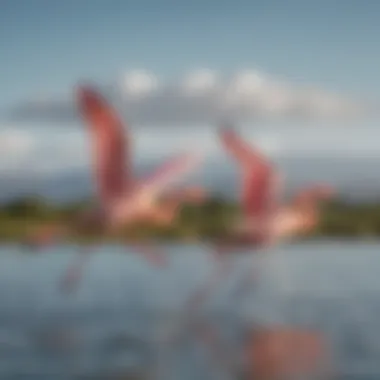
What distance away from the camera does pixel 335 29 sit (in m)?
1.80

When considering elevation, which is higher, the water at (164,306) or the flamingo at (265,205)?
the flamingo at (265,205)

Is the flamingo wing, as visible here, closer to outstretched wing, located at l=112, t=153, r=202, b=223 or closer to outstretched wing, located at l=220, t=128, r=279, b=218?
outstretched wing, located at l=112, t=153, r=202, b=223

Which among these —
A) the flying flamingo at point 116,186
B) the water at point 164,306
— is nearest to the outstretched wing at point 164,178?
the flying flamingo at point 116,186

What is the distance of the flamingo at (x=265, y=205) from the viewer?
1.75 meters

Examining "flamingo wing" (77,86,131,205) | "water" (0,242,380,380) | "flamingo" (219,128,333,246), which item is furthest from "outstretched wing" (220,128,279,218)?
"flamingo wing" (77,86,131,205)

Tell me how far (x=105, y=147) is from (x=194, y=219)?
263 millimetres

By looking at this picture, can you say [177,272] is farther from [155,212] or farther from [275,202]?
[275,202]

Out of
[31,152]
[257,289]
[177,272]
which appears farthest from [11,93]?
[257,289]

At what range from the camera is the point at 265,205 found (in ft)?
5.78

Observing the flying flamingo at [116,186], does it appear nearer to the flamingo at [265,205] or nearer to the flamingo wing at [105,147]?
the flamingo wing at [105,147]

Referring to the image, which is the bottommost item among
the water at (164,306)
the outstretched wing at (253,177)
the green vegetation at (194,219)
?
the water at (164,306)

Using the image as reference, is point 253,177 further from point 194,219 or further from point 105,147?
point 105,147

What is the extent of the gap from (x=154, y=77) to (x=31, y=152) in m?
0.33

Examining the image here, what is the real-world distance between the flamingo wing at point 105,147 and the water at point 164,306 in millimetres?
142
